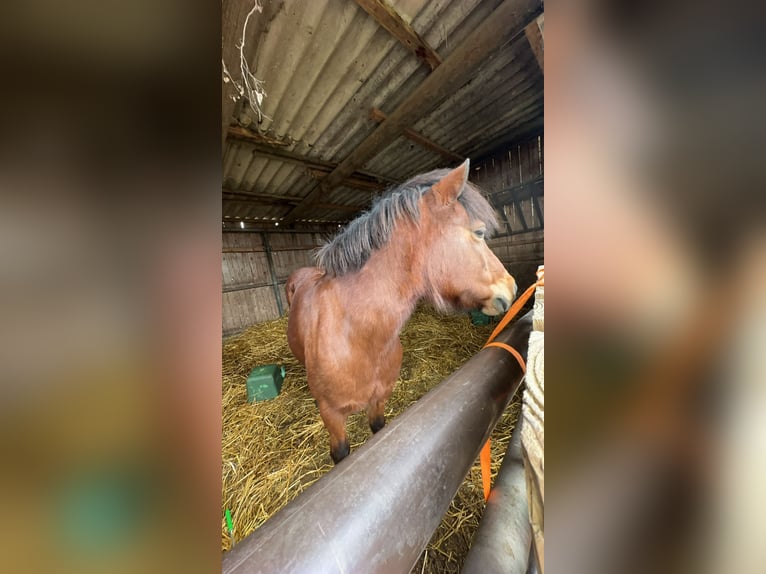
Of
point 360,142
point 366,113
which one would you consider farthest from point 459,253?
point 360,142

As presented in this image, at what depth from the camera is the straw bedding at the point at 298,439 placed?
3.92 feet

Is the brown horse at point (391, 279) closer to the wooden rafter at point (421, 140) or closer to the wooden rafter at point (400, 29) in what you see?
the wooden rafter at point (400, 29)

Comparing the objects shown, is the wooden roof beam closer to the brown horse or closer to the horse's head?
the brown horse

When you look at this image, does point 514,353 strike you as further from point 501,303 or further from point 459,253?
point 459,253

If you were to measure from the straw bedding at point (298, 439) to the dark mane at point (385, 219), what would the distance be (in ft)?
3.27

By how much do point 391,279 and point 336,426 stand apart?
76cm

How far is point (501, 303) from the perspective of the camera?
3.57 feet

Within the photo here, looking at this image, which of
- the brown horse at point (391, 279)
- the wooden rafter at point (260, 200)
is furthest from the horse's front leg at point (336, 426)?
the wooden rafter at point (260, 200)

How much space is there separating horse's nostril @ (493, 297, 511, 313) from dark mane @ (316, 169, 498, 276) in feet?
1.03

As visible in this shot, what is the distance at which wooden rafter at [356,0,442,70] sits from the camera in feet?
5.30
